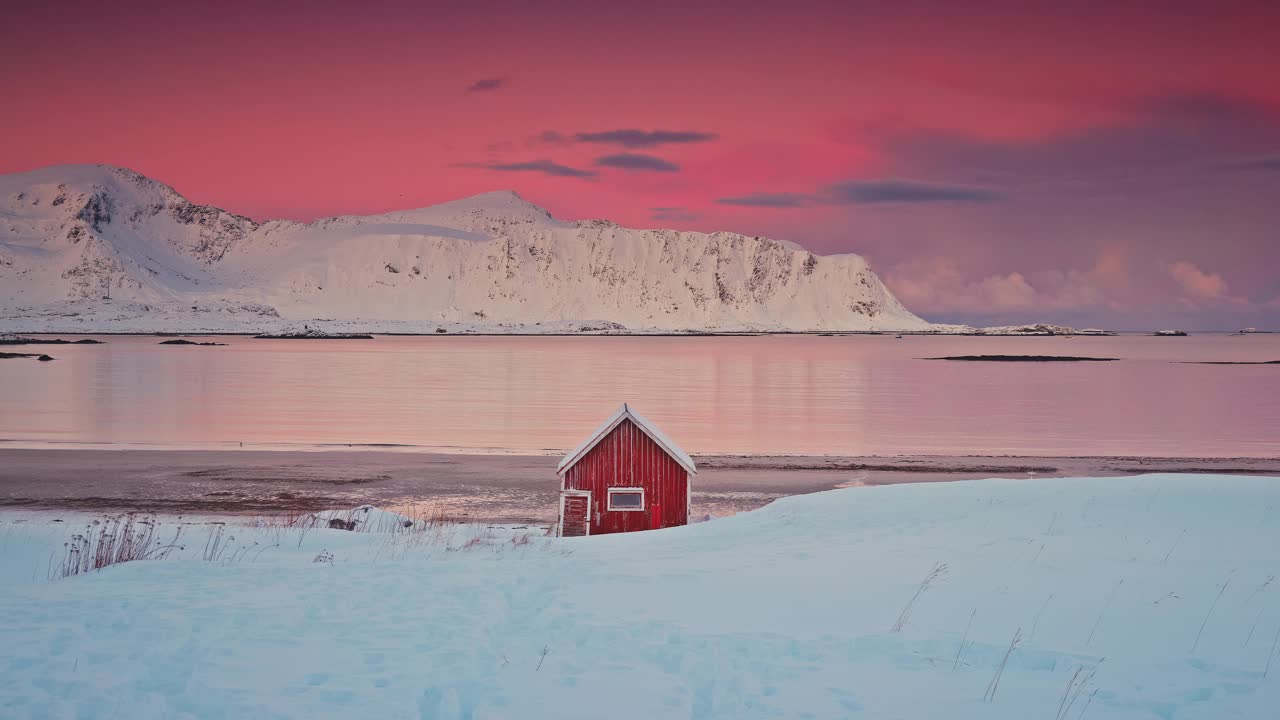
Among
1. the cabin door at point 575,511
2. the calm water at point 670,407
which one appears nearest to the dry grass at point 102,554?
the cabin door at point 575,511

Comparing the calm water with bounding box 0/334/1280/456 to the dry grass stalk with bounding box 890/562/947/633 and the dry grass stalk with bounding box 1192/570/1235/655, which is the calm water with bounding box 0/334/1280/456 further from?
the dry grass stalk with bounding box 1192/570/1235/655

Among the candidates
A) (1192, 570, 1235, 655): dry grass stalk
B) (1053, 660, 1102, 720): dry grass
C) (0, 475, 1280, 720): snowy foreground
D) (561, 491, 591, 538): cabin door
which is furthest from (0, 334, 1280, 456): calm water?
(1053, 660, 1102, 720): dry grass

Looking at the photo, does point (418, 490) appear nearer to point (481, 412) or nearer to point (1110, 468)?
point (1110, 468)

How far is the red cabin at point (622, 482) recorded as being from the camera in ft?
75.9

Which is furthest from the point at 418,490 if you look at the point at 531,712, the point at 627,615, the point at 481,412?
the point at 481,412

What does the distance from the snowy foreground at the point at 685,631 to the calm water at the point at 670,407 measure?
33.9 m

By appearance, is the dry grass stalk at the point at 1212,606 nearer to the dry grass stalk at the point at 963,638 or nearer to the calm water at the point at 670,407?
the dry grass stalk at the point at 963,638

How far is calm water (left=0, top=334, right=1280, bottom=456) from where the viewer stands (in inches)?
1999

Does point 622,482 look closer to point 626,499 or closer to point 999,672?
point 626,499

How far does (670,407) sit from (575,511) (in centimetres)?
5008

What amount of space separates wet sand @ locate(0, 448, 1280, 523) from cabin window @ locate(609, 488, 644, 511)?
4.24 meters

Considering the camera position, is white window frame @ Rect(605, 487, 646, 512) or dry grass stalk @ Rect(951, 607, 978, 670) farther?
white window frame @ Rect(605, 487, 646, 512)

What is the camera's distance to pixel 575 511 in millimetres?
23188

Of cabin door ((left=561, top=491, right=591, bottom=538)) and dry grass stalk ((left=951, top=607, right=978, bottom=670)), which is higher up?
dry grass stalk ((left=951, top=607, right=978, bottom=670))
